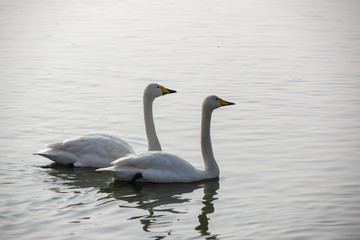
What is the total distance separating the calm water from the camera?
8.82 meters

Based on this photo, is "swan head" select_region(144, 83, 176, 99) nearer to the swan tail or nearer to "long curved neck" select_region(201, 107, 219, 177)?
"long curved neck" select_region(201, 107, 219, 177)

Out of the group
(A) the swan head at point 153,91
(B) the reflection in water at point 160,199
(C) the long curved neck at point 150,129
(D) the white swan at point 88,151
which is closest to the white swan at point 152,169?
(B) the reflection in water at point 160,199

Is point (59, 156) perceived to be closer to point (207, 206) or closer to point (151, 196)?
point (151, 196)

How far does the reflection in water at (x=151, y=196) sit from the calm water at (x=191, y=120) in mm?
28

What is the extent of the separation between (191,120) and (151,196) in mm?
4457

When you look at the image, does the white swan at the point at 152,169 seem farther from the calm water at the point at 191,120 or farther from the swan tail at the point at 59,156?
the swan tail at the point at 59,156

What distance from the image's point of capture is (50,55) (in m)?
21.5

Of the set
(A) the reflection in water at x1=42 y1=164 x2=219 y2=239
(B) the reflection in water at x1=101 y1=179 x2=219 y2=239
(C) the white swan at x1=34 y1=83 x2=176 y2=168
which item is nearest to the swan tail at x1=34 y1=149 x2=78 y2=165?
(C) the white swan at x1=34 y1=83 x2=176 y2=168

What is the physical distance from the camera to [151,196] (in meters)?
9.76

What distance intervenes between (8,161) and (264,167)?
4122mm

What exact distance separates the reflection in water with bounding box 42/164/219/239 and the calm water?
3cm

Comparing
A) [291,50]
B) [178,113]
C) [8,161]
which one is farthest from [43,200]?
[291,50]

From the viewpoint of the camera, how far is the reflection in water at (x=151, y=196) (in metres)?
8.66

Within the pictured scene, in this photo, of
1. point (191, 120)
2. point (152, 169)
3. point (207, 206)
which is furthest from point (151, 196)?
point (191, 120)
